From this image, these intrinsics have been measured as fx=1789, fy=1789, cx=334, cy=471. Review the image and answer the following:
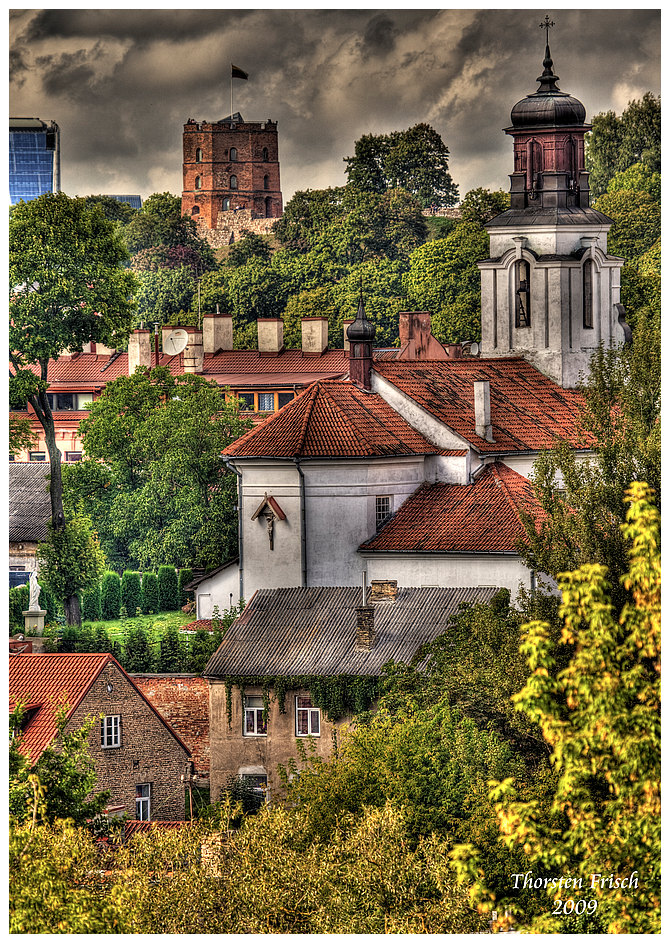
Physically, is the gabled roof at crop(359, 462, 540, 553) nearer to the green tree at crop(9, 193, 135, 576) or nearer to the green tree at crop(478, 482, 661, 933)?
the green tree at crop(9, 193, 135, 576)

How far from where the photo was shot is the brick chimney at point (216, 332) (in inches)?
2864

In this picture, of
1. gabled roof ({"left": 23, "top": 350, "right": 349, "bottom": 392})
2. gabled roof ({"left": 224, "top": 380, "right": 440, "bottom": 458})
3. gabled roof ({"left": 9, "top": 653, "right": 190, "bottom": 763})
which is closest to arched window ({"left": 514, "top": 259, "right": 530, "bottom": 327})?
gabled roof ({"left": 224, "top": 380, "right": 440, "bottom": 458})

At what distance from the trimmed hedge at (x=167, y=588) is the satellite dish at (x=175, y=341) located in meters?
21.1

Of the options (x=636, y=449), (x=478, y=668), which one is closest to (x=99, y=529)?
(x=478, y=668)

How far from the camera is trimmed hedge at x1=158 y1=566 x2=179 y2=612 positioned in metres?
51.6

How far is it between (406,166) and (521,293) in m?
36.4

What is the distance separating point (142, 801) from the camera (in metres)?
36.1

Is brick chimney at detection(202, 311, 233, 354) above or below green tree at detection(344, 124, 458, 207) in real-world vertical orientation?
below

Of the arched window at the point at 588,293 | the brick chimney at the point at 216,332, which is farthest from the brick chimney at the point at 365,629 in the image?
the brick chimney at the point at 216,332

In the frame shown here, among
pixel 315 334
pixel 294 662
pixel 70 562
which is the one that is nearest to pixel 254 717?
pixel 294 662

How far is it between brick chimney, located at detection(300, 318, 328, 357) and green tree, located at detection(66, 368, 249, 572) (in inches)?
601

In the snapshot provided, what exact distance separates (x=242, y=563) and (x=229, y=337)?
3593 cm

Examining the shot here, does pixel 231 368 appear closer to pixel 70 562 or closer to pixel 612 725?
pixel 70 562

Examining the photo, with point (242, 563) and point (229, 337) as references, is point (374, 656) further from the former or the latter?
point (229, 337)
